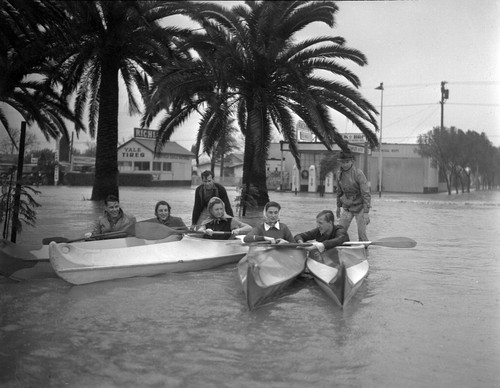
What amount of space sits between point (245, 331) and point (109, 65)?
2.45 metres

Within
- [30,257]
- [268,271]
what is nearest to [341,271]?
[268,271]

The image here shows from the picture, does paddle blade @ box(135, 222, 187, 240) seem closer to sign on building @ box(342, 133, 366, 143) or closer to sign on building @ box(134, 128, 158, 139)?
sign on building @ box(134, 128, 158, 139)

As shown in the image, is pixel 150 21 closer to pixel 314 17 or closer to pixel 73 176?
pixel 314 17

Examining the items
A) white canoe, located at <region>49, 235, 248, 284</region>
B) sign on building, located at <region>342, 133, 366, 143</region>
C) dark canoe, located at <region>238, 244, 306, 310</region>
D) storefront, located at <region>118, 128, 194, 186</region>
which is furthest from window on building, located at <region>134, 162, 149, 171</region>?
sign on building, located at <region>342, 133, 366, 143</region>

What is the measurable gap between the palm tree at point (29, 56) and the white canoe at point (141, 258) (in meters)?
1.14

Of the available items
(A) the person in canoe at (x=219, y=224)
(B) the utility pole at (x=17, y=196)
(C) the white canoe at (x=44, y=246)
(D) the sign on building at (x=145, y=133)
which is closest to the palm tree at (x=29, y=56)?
(B) the utility pole at (x=17, y=196)

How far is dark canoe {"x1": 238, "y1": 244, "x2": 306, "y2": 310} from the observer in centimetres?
398

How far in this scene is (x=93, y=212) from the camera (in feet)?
21.1

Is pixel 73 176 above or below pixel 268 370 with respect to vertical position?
above

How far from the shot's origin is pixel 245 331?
136 inches

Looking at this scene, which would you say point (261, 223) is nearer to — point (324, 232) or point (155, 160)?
point (324, 232)

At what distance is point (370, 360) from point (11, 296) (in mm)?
2895

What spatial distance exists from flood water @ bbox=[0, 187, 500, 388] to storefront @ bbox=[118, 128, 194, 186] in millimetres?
324

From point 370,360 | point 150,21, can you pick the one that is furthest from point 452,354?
point 150,21
